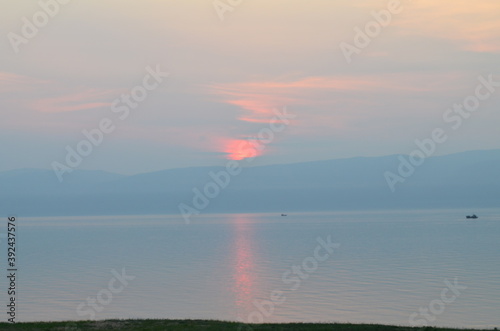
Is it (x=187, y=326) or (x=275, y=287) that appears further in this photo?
(x=275, y=287)

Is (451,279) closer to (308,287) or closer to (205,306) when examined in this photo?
(308,287)

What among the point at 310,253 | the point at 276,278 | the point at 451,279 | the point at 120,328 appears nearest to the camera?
the point at 120,328

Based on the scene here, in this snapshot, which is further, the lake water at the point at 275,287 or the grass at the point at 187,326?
the lake water at the point at 275,287

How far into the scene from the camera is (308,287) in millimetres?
52500

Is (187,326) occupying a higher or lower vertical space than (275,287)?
lower

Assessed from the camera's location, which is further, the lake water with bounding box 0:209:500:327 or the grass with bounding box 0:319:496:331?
the lake water with bounding box 0:209:500:327

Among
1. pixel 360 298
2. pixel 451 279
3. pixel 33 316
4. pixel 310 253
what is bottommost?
pixel 33 316

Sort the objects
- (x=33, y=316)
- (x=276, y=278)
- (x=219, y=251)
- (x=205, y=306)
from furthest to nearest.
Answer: (x=219, y=251)
(x=276, y=278)
(x=205, y=306)
(x=33, y=316)

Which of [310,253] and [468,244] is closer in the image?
[310,253]

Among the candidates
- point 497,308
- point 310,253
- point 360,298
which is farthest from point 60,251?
point 497,308

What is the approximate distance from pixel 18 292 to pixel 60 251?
53.0m

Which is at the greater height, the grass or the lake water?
the lake water

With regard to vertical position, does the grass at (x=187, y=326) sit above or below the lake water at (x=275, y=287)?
below

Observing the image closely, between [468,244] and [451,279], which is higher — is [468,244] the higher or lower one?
the higher one
